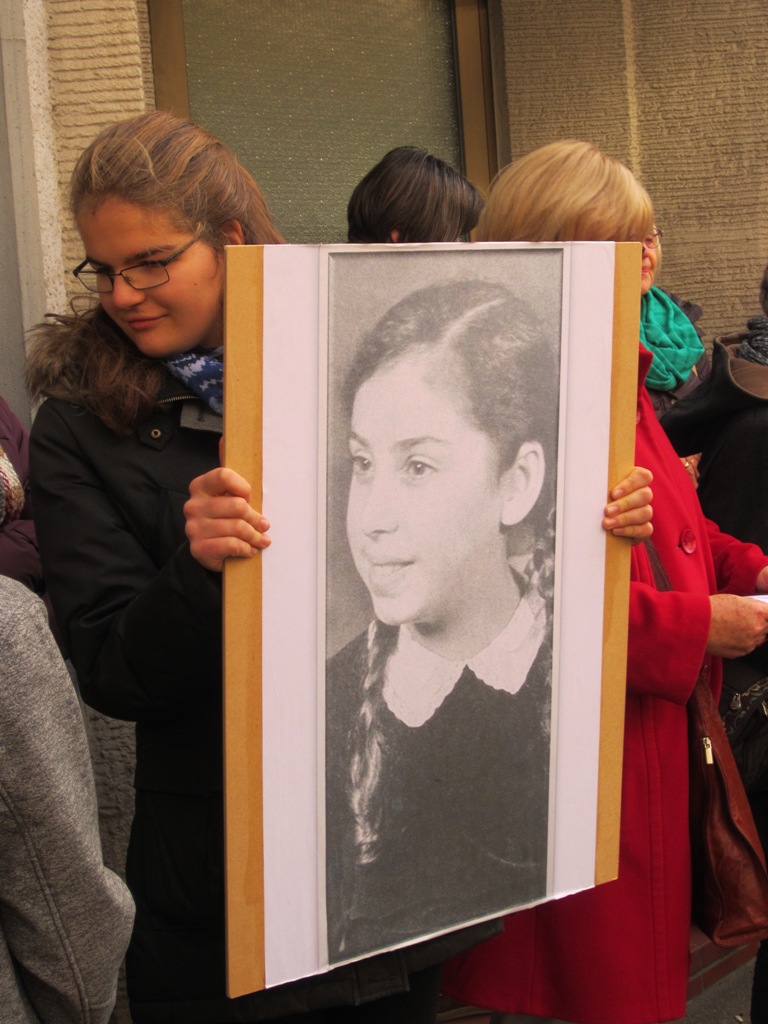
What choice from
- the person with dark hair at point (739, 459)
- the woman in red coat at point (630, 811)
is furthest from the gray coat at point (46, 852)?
the person with dark hair at point (739, 459)

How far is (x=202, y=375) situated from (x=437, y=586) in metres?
0.43

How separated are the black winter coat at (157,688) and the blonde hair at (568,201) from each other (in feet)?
1.88

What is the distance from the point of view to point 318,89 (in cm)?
329

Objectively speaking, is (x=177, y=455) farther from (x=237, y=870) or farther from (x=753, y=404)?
(x=753, y=404)

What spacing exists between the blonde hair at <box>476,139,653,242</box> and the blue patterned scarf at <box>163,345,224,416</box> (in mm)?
518

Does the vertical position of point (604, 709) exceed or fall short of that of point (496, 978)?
it exceeds it

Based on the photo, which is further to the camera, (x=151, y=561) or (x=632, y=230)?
(x=632, y=230)

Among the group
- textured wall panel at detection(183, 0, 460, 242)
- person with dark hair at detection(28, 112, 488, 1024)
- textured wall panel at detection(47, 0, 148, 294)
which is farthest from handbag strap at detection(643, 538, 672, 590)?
textured wall panel at detection(183, 0, 460, 242)

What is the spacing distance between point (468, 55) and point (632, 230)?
2.29 meters

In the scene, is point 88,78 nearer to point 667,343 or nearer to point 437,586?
point 667,343

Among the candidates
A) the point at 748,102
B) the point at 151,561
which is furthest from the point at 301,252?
the point at 748,102

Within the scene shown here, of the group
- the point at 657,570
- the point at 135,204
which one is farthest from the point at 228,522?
the point at 657,570

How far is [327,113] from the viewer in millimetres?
3322

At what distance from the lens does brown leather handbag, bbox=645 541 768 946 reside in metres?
1.58
